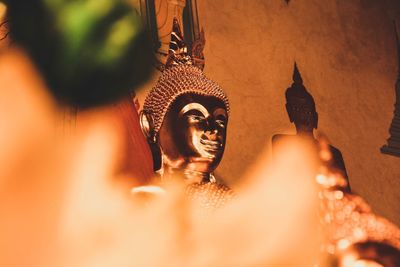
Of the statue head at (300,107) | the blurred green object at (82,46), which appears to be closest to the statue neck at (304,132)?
the statue head at (300,107)

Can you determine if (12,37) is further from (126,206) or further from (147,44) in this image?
(126,206)

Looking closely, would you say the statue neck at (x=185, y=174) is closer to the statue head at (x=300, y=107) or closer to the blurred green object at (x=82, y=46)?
the blurred green object at (x=82, y=46)

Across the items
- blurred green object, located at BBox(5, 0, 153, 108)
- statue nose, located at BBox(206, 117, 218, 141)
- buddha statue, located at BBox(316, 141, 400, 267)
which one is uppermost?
blurred green object, located at BBox(5, 0, 153, 108)

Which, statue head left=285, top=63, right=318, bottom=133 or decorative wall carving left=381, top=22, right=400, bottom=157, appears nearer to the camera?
statue head left=285, top=63, right=318, bottom=133

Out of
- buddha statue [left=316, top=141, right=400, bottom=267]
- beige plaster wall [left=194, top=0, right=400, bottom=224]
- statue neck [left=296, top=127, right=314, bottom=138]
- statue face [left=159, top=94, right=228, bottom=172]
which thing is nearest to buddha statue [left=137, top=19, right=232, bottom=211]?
statue face [left=159, top=94, right=228, bottom=172]

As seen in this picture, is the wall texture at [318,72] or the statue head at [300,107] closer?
the wall texture at [318,72]

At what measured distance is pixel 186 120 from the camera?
246 centimetres

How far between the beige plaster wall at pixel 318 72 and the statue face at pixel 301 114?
6 centimetres

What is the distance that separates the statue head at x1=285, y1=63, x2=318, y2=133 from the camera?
3.99 meters

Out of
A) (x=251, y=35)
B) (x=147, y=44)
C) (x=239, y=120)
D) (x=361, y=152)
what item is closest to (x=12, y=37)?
(x=147, y=44)

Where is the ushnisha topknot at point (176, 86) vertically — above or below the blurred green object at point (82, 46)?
below

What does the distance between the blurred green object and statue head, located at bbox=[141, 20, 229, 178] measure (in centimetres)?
47

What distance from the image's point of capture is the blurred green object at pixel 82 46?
2807 millimetres

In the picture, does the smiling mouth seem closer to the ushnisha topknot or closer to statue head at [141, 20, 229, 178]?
statue head at [141, 20, 229, 178]
